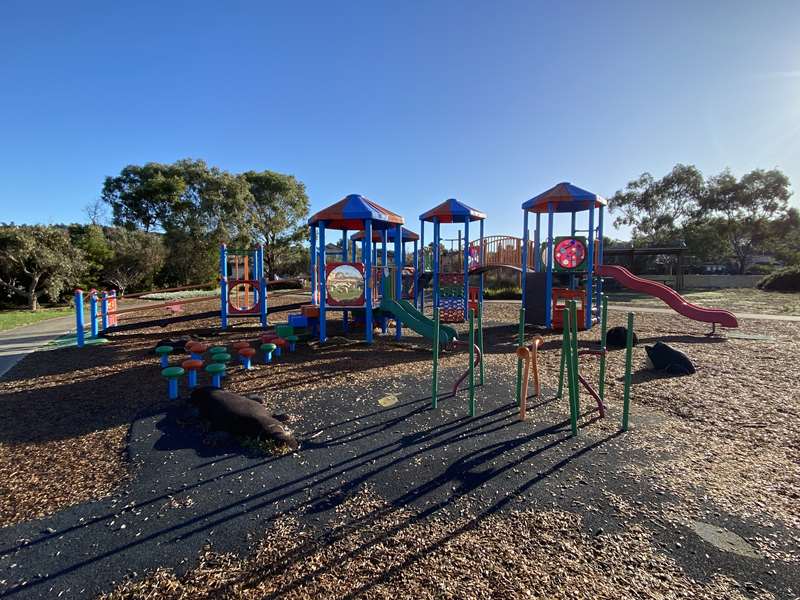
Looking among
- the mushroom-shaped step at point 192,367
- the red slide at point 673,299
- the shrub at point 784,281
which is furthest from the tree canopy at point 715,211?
the mushroom-shaped step at point 192,367

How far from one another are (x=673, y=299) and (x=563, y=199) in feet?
15.2

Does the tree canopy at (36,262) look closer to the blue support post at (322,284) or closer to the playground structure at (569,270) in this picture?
the blue support post at (322,284)

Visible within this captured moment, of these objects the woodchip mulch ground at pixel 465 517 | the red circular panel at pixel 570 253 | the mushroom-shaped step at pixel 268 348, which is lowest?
the woodchip mulch ground at pixel 465 517

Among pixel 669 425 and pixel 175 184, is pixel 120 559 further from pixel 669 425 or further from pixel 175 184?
pixel 175 184

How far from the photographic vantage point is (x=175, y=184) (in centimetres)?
2916

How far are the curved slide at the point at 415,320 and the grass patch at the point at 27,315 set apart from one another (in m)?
12.3

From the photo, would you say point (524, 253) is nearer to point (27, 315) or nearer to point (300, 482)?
point (300, 482)

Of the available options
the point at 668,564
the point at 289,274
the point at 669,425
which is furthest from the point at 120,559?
the point at 289,274

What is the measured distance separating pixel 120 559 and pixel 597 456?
3.89 m

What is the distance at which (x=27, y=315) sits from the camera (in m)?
16.7

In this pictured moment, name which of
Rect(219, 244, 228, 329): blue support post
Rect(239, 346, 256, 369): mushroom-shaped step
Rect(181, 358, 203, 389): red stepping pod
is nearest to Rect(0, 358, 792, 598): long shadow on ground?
Rect(181, 358, 203, 389): red stepping pod

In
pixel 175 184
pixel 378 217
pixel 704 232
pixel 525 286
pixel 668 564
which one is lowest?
pixel 668 564

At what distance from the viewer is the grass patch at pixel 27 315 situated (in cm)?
1428

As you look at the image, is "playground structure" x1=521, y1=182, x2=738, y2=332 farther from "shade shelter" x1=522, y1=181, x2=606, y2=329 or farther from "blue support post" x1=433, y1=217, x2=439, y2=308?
"blue support post" x1=433, y1=217, x2=439, y2=308
